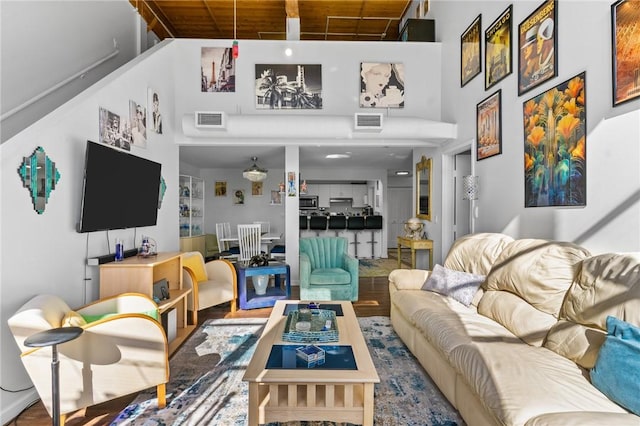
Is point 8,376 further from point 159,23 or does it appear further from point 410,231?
point 159,23

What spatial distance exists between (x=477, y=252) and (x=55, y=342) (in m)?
3.28

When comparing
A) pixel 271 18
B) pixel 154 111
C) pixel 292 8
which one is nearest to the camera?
pixel 154 111

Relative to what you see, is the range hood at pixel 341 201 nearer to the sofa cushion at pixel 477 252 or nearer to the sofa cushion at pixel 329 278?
the sofa cushion at pixel 329 278

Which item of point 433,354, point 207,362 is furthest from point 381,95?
point 207,362

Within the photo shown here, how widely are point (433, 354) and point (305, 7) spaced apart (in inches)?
259

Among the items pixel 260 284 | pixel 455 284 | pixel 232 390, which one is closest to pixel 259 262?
pixel 260 284

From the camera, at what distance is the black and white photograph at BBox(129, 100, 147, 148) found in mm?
3900

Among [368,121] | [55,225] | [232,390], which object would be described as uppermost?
[368,121]

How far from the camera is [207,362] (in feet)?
9.64

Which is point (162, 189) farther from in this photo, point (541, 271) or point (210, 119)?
point (541, 271)

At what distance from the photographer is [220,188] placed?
30.2 feet

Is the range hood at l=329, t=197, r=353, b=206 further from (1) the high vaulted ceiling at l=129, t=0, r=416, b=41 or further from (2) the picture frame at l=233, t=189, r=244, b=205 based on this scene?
(1) the high vaulted ceiling at l=129, t=0, r=416, b=41

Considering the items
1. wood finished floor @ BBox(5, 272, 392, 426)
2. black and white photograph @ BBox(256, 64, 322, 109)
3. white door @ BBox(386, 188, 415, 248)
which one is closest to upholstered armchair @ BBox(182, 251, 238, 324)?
wood finished floor @ BBox(5, 272, 392, 426)

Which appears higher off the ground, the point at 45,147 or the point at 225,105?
the point at 225,105
